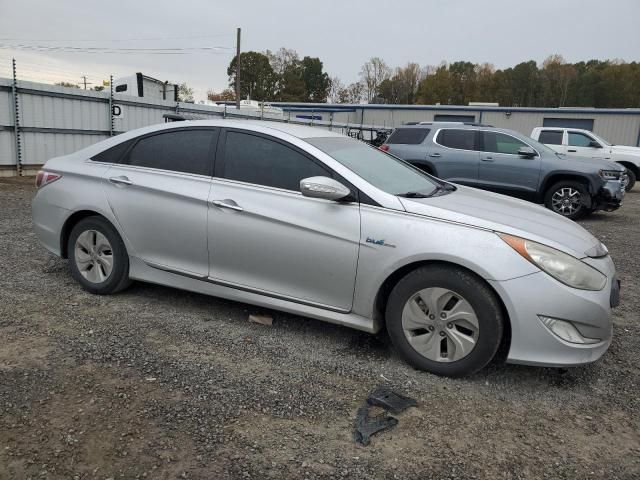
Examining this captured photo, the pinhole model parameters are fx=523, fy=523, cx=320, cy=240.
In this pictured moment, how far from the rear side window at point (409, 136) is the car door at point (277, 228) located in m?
7.44

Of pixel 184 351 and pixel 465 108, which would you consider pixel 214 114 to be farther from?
pixel 465 108

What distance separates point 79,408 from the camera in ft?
8.87

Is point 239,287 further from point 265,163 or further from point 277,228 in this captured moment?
point 265,163

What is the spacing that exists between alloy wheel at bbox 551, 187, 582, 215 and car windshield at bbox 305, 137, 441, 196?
649 centimetres

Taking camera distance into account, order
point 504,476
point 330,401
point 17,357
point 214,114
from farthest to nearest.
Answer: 1. point 214,114
2. point 17,357
3. point 330,401
4. point 504,476

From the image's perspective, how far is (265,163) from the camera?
3801mm

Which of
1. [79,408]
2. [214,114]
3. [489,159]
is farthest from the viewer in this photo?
[214,114]

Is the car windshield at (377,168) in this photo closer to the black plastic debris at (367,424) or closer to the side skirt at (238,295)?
the side skirt at (238,295)

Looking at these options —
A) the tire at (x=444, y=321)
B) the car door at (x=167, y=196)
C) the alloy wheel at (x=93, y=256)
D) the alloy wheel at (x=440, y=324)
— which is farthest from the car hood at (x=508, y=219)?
the alloy wheel at (x=93, y=256)

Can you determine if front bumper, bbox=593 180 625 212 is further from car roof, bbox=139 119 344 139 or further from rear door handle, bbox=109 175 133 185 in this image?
rear door handle, bbox=109 175 133 185

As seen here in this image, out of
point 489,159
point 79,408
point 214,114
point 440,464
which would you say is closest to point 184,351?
point 79,408

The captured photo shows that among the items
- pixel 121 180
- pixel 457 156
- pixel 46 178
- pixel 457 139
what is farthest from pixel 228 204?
pixel 457 139

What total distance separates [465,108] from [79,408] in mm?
37552

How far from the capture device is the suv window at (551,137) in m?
15.7
